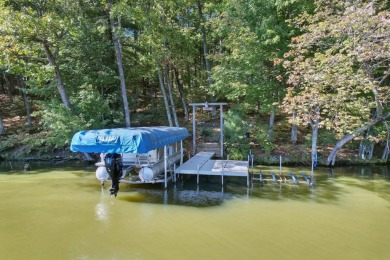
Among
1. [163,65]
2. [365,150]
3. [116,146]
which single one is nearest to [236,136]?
[163,65]

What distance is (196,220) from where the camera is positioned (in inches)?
312

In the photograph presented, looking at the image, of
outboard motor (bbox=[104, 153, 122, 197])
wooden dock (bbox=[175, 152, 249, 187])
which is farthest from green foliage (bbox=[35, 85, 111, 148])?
outboard motor (bbox=[104, 153, 122, 197])

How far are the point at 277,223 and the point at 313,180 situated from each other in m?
5.53

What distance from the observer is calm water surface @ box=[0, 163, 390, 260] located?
618 centimetres

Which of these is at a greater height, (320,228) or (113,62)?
(113,62)

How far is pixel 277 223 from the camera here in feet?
25.2

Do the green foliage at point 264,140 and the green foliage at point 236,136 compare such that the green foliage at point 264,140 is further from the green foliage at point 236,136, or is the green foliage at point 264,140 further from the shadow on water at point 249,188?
the shadow on water at point 249,188

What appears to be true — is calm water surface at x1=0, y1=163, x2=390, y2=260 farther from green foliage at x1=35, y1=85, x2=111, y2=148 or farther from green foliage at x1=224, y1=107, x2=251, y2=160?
green foliage at x1=224, y1=107, x2=251, y2=160

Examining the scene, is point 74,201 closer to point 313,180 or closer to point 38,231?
point 38,231

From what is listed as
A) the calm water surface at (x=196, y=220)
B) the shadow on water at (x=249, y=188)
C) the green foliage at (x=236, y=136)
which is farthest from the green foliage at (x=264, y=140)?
the calm water surface at (x=196, y=220)

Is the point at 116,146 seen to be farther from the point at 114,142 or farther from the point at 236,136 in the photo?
the point at 236,136

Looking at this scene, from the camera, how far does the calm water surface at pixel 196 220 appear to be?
618cm

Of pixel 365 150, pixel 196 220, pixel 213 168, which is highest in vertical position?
pixel 365 150

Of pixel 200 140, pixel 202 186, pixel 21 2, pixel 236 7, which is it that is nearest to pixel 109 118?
pixel 200 140
